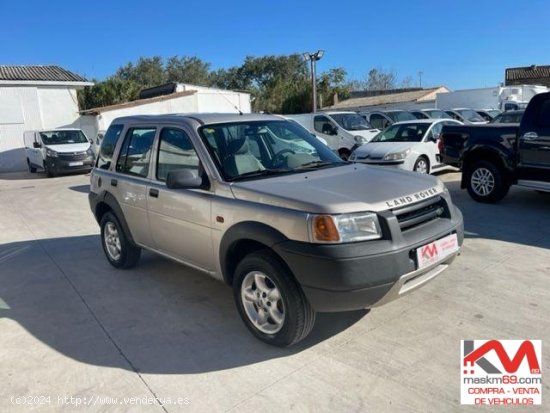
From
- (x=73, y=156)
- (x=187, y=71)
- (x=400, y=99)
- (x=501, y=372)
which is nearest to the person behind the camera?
(x=501, y=372)

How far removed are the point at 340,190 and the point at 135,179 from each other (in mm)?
2418

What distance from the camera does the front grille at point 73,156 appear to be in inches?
637

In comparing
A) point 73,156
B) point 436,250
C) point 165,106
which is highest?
point 165,106

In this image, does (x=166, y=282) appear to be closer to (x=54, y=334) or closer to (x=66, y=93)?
(x=54, y=334)

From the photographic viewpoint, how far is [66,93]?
21.9 m

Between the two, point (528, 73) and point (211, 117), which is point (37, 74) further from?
point (528, 73)

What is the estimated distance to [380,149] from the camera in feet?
35.2

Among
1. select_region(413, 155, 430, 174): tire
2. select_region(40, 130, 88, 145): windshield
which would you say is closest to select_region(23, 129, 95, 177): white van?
select_region(40, 130, 88, 145): windshield

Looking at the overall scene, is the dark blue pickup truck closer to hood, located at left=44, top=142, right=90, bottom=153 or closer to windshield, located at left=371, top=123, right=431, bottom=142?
windshield, located at left=371, top=123, right=431, bottom=142

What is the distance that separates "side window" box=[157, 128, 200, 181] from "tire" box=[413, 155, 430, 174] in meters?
7.64

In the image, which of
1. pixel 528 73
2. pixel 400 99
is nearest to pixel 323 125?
pixel 400 99

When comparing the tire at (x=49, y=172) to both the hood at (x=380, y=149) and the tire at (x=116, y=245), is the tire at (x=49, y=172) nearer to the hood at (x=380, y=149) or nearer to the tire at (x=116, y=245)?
the hood at (x=380, y=149)

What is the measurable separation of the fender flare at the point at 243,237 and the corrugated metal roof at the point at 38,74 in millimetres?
21277

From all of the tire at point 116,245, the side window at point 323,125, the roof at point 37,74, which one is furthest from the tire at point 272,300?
the roof at point 37,74
